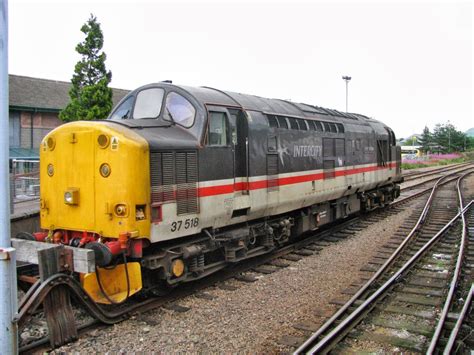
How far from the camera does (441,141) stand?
9244 centimetres

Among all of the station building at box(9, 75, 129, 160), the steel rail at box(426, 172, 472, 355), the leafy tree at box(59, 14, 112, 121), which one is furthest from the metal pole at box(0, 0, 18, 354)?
the station building at box(9, 75, 129, 160)

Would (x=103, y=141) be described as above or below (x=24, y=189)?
above

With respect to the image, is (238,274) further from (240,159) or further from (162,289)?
(240,159)

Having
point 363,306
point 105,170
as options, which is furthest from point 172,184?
point 363,306

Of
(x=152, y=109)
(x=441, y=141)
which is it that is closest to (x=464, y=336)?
(x=152, y=109)

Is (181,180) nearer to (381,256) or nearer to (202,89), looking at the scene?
(202,89)

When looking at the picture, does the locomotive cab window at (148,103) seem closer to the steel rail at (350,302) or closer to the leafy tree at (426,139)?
the steel rail at (350,302)

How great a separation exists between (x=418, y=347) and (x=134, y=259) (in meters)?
4.14

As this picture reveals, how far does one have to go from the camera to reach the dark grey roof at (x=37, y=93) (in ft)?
89.4

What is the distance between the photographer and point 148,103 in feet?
26.8

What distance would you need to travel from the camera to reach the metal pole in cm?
457

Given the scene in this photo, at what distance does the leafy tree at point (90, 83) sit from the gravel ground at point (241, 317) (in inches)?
647

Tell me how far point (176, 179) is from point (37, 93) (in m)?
25.4

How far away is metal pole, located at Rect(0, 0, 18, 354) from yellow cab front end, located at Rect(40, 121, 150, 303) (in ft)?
4.85
